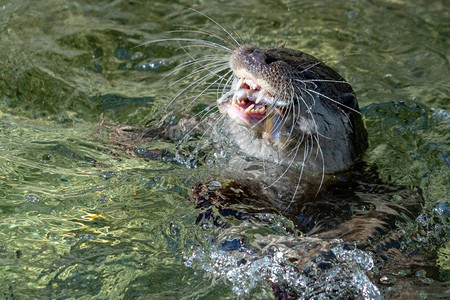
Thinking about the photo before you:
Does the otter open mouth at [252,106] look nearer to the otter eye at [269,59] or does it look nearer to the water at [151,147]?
the otter eye at [269,59]

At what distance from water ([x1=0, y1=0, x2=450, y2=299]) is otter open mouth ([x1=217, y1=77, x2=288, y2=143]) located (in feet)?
1.74

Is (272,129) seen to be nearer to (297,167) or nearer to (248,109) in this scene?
(248,109)

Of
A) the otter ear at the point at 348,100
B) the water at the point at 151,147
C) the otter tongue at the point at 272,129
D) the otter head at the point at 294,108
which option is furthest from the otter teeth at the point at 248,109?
the otter ear at the point at 348,100

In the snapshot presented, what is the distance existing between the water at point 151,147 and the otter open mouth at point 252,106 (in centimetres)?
53

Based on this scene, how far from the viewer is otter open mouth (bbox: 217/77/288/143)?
310 cm

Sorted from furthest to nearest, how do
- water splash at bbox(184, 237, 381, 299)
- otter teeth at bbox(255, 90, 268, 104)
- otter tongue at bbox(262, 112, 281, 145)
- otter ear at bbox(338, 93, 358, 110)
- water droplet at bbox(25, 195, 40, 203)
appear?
otter ear at bbox(338, 93, 358, 110), water droplet at bbox(25, 195, 40, 203), otter tongue at bbox(262, 112, 281, 145), otter teeth at bbox(255, 90, 268, 104), water splash at bbox(184, 237, 381, 299)

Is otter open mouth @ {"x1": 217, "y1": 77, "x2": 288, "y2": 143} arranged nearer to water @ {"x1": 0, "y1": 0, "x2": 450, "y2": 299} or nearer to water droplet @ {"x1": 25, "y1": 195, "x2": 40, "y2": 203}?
water @ {"x1": 0, "y1": 0, "x2": 450, "y2": 299}

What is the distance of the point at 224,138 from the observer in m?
3.79

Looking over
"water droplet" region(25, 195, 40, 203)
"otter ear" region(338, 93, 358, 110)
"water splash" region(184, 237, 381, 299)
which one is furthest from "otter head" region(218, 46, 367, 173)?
"water droplet" region(25, 195, 40, 203)

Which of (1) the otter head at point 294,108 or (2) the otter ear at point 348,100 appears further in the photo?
(2) the otter ear at point 348,100

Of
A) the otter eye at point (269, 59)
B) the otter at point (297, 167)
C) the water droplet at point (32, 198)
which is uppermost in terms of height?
the otter eye at point (269, 59)

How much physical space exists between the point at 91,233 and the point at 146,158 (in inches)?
34.0

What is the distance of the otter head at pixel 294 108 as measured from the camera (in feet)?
10.2

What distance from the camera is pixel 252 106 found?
3094mm
